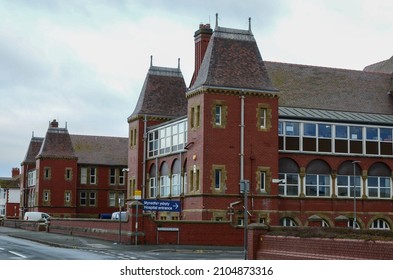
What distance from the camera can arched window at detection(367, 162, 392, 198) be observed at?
56969 mm

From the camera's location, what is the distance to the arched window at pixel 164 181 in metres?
59.7

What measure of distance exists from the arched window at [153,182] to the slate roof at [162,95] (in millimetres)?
5038

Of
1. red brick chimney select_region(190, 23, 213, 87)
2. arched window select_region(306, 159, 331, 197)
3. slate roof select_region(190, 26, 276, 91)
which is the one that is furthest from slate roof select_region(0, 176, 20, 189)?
arched window select_region(306, 159, 331, 197)

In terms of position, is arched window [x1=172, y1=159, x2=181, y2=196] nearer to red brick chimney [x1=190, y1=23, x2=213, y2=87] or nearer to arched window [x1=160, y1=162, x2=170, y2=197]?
arched window [x1=160, y1=162, x2=170, y2=197]

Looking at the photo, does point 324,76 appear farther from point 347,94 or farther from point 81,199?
point 81,199

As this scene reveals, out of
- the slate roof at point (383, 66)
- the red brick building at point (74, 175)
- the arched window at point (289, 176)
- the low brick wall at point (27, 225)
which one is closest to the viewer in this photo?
the arched window at point (289, 176)

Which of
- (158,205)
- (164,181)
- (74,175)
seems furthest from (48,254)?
(74,175)

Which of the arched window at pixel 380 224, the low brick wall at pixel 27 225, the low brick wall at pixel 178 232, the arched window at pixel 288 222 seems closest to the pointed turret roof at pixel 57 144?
the low brick wall at pixel 27 225

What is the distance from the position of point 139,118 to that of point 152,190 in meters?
6.37

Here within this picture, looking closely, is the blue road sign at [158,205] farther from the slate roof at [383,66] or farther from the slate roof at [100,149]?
the slate roof at [100,149]

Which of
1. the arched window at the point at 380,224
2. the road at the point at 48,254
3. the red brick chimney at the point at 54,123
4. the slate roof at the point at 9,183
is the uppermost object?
the red brick chimney at the point at 54,123

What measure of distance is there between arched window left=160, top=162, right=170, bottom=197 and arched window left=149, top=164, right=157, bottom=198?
3.92ft

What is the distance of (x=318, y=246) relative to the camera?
24.9 meters

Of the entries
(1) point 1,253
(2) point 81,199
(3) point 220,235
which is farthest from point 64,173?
(1) point 1,253
